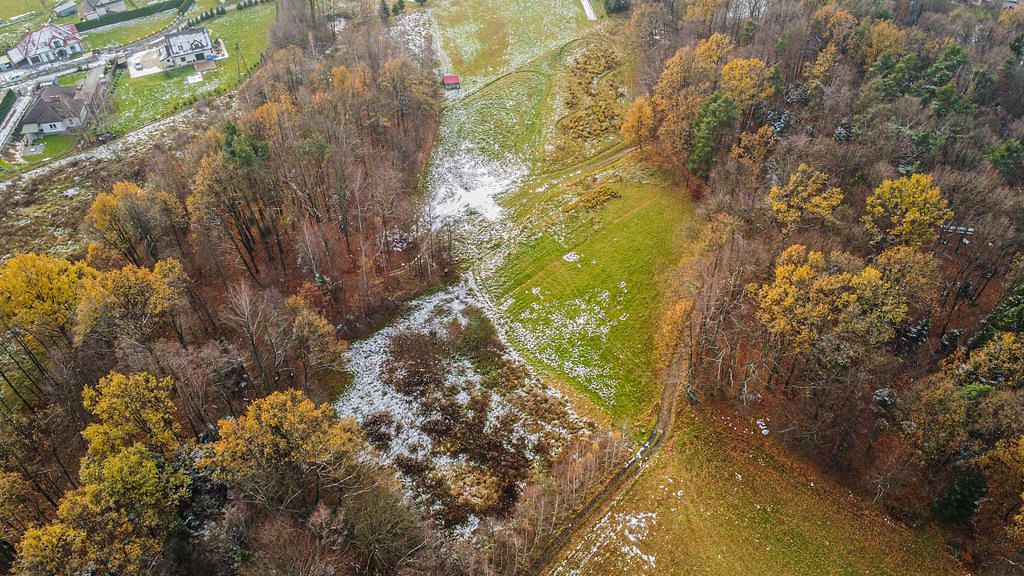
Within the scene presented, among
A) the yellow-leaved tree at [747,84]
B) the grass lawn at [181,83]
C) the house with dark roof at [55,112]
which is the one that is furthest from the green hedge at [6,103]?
the yellow-leaved tree at [747,84]

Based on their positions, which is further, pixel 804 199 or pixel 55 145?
pixel 55 145

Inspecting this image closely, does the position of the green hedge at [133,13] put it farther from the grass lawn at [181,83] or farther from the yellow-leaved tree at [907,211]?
the yellow-leaved tree at [907,211]

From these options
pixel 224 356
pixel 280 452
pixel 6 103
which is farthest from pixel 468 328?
pixel 6 103

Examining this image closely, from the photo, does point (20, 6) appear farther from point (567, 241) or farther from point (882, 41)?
point (882, 41)

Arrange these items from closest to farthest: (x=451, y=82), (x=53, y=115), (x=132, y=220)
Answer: (x=132, y=220) → (x=53, y=115) → (x=451, y=82)

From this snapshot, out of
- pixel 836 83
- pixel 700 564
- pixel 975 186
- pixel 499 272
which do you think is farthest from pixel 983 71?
pixel 700 564

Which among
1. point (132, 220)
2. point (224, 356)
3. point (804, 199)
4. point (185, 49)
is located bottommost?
point (224, 356)
